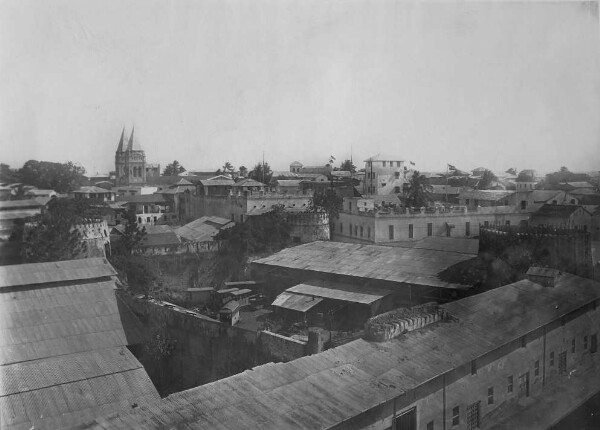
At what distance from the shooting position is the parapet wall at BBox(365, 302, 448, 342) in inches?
474

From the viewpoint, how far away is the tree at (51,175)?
51.5 m

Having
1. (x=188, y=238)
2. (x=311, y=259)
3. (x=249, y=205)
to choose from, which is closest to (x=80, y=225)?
(x=188, y=238)

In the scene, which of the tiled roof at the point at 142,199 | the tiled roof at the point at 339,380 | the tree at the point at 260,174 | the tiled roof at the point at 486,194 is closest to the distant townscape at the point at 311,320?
the tiled roof at the point at 339,380

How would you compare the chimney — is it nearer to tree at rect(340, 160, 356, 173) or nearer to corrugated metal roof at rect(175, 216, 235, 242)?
corrugated metal roof at rect(175, 216, 235, 242)

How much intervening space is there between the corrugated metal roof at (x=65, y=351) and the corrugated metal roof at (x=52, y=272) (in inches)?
1.3

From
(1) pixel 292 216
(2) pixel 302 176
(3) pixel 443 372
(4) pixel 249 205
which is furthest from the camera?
(2) pixel 302 176

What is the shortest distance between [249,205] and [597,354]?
28673 mm

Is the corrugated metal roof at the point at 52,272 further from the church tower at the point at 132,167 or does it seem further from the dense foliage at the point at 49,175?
the church tower at the point at 132,167

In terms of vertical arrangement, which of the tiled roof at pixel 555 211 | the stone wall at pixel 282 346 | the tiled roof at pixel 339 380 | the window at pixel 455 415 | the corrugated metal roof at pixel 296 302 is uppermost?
the tiled roof at pixel 555 211

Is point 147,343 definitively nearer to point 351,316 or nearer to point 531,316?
point 351,316

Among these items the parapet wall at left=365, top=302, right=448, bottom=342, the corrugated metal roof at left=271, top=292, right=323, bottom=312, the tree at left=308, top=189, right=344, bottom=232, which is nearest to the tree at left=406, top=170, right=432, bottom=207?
the tree at left=308, top=189, right=344, bottom=232

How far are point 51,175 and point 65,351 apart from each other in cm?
4254

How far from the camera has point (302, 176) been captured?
6406 cm

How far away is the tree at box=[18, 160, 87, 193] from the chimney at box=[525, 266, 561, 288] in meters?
45.5
